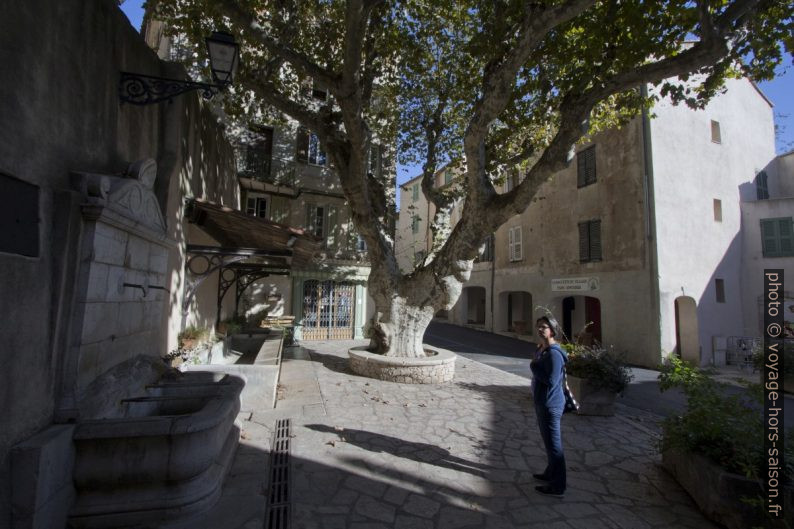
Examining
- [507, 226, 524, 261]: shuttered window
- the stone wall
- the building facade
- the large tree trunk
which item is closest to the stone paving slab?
the stone wall

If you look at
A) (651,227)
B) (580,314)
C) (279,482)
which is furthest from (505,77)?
(580,314)

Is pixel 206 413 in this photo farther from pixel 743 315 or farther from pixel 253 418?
pixel 743 315

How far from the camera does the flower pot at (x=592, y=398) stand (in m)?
6.37

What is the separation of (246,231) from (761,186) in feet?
64.0

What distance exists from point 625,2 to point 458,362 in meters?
8.95

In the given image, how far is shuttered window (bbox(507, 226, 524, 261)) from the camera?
19750 mm

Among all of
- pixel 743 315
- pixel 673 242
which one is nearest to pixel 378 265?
pixel 673 242

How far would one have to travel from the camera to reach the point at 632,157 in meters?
14.1

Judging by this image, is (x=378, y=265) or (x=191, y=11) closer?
(x=191, y=11)

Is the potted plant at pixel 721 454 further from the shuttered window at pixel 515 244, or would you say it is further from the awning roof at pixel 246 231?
the shuttered window at pixel 515 244

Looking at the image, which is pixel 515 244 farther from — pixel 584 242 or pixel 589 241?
pixel 589 241

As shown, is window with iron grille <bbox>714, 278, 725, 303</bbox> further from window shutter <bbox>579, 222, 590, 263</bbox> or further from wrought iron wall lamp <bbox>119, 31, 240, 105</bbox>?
wrought iron wall lamp <bbox>119, 31, 240, 105</bbox>

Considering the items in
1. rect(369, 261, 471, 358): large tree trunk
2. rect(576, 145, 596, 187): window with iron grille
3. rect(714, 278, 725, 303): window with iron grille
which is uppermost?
rect(576, 145, 596, 187): window with iron grille

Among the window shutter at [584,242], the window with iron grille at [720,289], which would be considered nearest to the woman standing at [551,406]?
the window shutter at [584,242]
